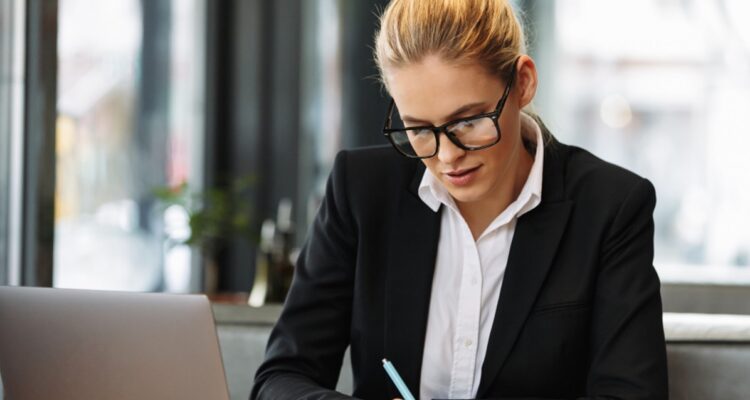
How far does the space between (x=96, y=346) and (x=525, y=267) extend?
692mm

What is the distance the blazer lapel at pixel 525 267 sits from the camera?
62.7 inches

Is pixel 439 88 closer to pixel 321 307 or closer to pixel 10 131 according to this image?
→ pixel 321 307

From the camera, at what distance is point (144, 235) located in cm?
374

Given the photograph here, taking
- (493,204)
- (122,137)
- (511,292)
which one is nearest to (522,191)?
(493,204)

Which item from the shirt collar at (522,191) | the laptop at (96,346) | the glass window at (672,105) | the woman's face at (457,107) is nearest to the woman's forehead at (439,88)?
the woman's face at (457,107)

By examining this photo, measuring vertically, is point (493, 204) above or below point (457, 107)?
below

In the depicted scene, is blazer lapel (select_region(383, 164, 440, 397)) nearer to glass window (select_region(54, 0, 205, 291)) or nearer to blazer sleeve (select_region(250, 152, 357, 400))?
blazer sleeve (select_region(250, 152, 357, 400))

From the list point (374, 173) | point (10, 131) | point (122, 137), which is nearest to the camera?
point (374, 173)

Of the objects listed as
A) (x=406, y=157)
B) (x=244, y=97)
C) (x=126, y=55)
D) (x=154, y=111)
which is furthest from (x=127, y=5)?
(x=406, y=157)

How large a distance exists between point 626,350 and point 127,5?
2513 millimetres

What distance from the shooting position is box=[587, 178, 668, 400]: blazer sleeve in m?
1.52

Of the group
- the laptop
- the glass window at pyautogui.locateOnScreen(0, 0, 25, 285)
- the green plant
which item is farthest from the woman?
the green plant

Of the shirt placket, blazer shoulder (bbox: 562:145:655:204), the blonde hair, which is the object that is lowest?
the shirt placket

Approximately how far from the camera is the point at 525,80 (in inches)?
63.6
